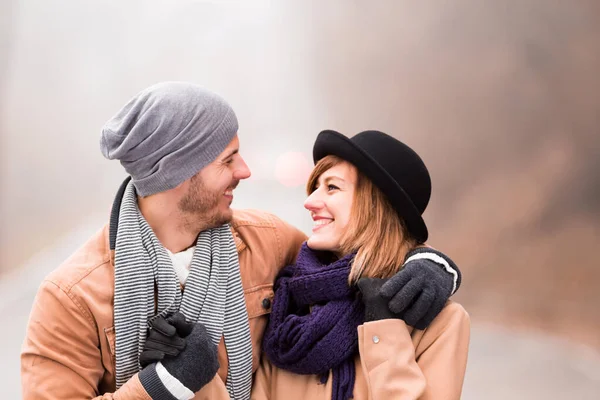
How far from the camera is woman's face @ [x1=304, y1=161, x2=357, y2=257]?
1936 mm

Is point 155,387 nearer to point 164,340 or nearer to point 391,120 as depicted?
point 164,340

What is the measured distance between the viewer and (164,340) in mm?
1697

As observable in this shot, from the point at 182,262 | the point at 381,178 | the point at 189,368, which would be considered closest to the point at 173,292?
the point at 182,262

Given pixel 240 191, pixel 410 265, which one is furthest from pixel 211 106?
pixel 240 191

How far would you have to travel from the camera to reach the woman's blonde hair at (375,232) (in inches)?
73.6

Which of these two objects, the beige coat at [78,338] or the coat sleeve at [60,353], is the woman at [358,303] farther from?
the coat sleeve at [60,353]

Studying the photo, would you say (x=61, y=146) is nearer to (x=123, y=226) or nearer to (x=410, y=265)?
(x=123, y=226)

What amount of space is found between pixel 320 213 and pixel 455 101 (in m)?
1.94

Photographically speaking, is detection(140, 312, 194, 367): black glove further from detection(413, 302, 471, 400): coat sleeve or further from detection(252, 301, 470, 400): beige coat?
detection(413, 302, 471, 400): coat sleeve

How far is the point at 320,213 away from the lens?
1.98 meters

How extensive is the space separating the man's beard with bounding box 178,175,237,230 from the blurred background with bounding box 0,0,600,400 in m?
1.53

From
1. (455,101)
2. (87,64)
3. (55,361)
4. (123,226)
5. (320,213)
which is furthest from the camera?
(455,101)

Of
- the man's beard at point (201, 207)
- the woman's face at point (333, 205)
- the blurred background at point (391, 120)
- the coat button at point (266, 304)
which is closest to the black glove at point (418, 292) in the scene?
the woman's face at point (333, 205)

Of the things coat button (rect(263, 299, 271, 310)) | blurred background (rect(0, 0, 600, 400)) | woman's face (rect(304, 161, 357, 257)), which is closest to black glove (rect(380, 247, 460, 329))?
woman's face (rect(304, 161, 357, 257))
